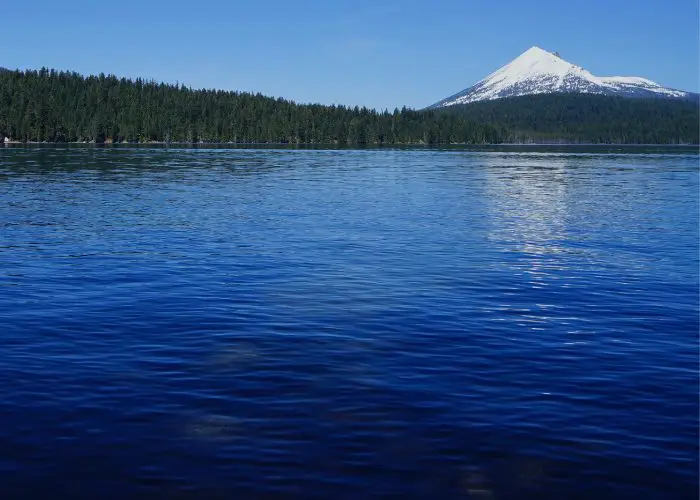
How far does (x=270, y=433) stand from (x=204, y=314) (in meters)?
8.49

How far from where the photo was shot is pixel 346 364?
15461mm

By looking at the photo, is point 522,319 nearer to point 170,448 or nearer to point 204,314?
point 204,314

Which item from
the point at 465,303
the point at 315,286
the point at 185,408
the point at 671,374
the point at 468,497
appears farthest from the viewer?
the point at 315,286

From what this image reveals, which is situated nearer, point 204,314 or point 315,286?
point 204,314

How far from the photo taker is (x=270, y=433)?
11.6 m

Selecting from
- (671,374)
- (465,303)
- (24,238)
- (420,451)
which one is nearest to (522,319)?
(465,303)

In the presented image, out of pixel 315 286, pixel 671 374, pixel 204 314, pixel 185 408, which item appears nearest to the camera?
pixel 185 408

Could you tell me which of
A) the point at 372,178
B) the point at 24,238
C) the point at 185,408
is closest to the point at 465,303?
the point at 185,408

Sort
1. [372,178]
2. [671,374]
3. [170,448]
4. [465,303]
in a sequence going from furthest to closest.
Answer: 1. [372,178]
2. [465,303]
3. [671,374]
4. [170,448]

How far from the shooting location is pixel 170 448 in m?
11.1

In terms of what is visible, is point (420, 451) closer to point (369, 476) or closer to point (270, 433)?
point (369, 476)

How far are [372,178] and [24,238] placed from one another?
54079 mm

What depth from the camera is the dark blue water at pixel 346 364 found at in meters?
10.5

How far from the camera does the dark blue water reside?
34.4 ft
